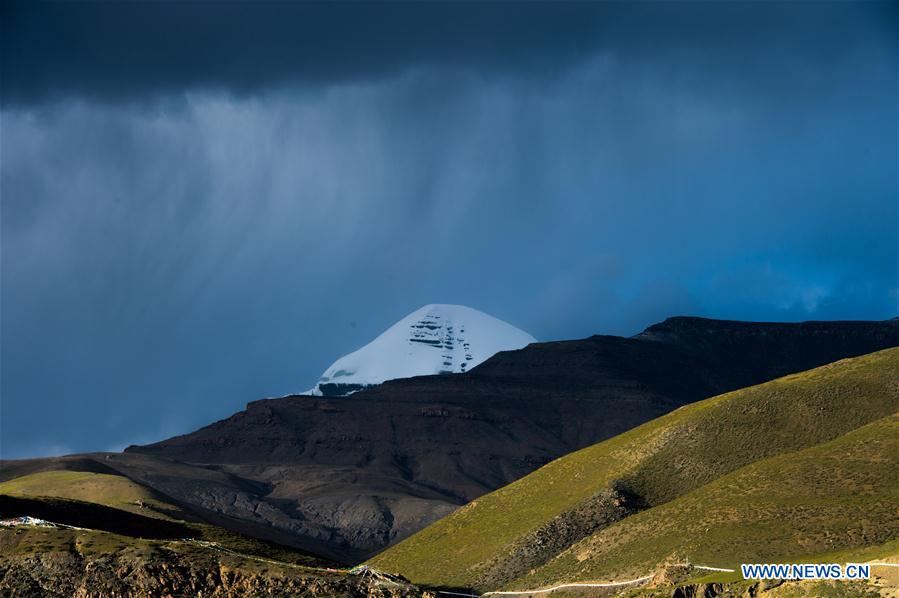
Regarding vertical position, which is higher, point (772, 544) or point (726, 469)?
point (726, 469)

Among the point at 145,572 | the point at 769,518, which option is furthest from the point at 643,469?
the point at 145,572

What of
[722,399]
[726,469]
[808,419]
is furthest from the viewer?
[722,399]

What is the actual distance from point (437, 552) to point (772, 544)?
5117 cm

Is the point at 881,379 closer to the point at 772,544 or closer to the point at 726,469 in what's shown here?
the point at 726,469

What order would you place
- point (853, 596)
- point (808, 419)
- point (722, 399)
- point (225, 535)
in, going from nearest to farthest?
point (853, 596) → point (225, 535) → point (808, 419) → point (722, 399)

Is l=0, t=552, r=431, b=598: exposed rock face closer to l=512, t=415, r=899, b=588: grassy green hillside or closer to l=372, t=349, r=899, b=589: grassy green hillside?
l=512, t=415, r=899, b=588: grassy green hillside

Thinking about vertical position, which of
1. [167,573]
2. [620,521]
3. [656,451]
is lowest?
[167,573]

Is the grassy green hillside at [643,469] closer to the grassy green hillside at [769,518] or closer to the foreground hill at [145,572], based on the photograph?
the grassy green hillside at [769,518]

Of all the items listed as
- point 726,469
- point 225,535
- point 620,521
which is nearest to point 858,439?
point 726,469

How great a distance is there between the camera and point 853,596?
72.6 meters

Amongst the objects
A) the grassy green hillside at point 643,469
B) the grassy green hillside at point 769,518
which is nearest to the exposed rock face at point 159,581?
the grassy green hillside at point 769,518

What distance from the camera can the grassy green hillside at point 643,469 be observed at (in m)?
152

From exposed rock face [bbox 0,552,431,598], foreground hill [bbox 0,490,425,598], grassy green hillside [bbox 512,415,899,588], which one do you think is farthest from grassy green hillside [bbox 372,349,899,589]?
exposed rock face [bbox 0,552,431,598]

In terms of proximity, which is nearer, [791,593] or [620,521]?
[791,593]
